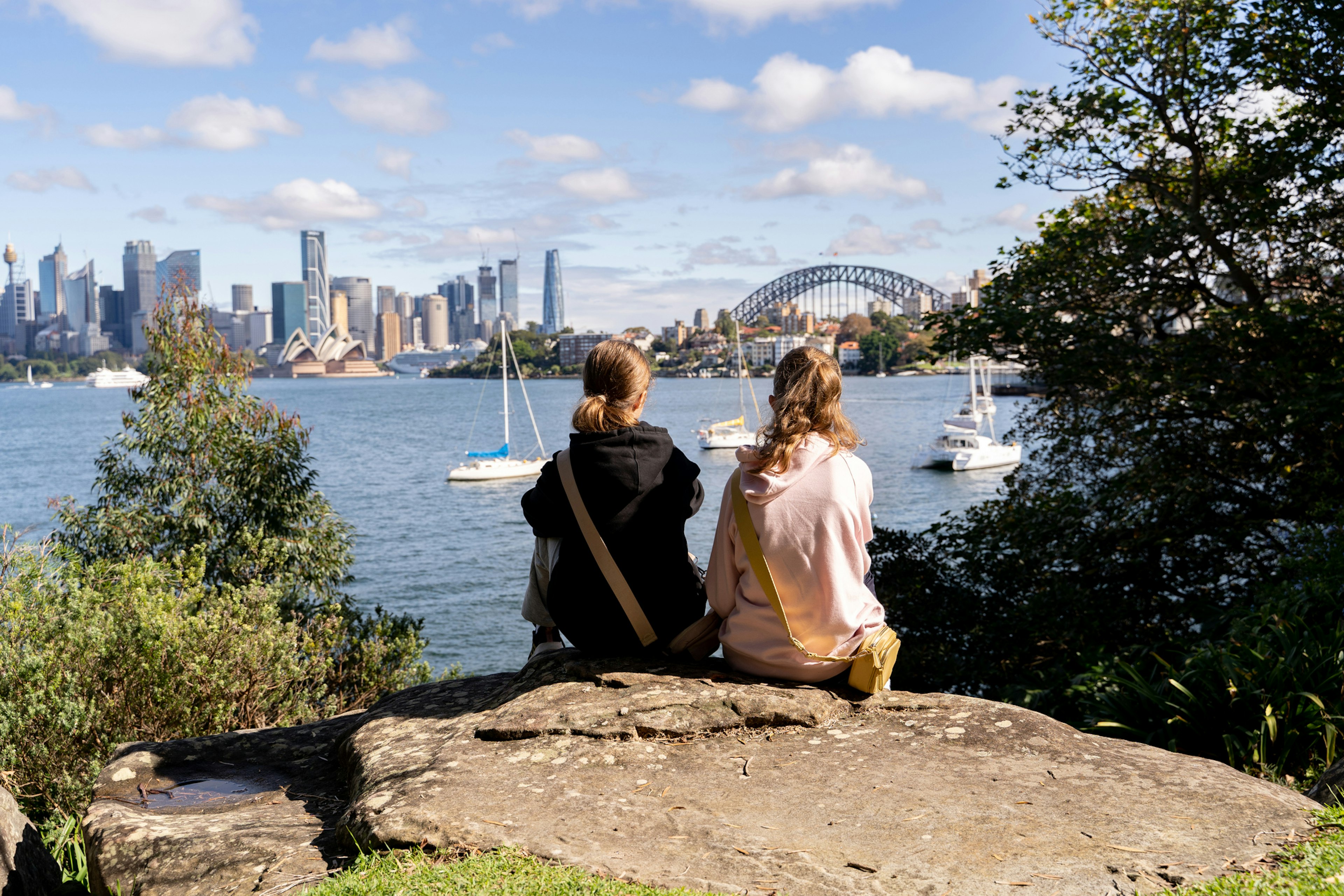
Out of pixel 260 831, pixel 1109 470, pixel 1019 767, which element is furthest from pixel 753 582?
pixel 1109 470

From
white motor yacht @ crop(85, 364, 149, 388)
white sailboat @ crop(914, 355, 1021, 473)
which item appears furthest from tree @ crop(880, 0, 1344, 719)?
white motor yacht @ crop(85, 364, 149, 388)

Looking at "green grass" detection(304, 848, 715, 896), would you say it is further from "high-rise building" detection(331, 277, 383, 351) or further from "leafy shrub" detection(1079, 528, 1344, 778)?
"high-rise building" detection(331, 277, 383, 351)

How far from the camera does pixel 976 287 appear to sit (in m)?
8.77

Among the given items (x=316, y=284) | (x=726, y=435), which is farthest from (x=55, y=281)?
(x=726, y=435)

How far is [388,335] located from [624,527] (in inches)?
7815

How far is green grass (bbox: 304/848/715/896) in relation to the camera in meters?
2.20

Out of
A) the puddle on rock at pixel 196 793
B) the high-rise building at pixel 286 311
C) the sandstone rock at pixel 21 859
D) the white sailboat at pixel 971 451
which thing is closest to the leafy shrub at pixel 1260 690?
the puddle on rock at pixel 196 793

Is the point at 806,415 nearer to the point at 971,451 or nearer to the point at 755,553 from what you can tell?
the point at 755,553

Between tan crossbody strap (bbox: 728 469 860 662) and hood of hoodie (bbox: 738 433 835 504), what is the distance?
0.03m

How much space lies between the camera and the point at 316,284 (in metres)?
180

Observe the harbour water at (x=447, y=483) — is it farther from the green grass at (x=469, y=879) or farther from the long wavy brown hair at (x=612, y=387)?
the green grass at (x=469, y=879)

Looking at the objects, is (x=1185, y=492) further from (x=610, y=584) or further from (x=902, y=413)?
(x=902, y=413)

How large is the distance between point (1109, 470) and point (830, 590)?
586cm

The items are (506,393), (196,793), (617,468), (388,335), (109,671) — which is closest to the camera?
(617,468)
